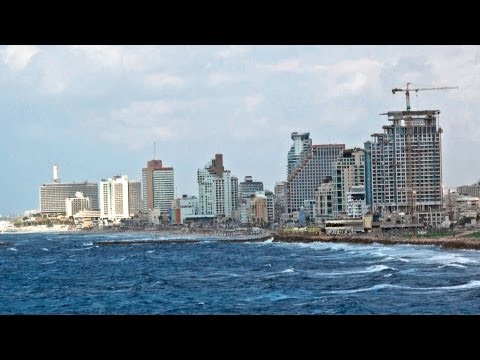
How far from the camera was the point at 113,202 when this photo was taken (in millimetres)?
64188

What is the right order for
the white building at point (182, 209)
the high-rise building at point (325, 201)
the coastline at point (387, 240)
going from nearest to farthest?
the coastline at point (387, 240) → the high-rise building at point (325, 201) → the white building at point (182, 209)

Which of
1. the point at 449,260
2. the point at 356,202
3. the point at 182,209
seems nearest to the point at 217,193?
the point at 182,209

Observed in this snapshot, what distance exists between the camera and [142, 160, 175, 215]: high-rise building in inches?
2277

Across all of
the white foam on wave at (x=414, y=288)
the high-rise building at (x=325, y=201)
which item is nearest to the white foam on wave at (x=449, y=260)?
the white foam on wave at (x=414, y=288)

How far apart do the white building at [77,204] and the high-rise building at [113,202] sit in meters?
1.54

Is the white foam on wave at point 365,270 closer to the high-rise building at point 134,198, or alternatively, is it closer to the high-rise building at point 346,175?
the high-rise building at point 346,175

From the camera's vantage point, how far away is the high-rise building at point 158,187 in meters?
57.8

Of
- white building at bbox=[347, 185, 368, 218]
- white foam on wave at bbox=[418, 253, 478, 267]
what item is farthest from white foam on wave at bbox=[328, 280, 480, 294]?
white building at bbox=[347, 185, 368, 218]

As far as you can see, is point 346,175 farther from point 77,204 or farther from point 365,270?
point 365,270

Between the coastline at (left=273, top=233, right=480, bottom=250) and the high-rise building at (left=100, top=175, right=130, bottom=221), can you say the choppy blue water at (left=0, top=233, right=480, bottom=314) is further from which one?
the high-rise building at (left=100, top=175, right=130, bottom=221)

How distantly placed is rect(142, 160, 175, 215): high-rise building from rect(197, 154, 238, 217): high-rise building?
228 centimetres

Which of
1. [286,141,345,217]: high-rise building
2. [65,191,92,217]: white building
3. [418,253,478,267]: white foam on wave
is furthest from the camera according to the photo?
[65,191,92,217]: white building
